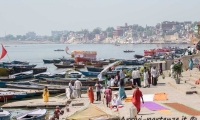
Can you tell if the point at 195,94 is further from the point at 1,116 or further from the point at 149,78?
the point at 1,116

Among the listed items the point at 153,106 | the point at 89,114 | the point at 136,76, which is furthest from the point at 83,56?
the point at 89,114

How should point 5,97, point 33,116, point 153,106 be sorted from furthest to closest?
point 5,97, point 33,116, point 153,106

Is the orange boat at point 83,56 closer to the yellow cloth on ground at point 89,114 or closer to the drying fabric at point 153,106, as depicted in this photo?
the drying fabric at point 153,106

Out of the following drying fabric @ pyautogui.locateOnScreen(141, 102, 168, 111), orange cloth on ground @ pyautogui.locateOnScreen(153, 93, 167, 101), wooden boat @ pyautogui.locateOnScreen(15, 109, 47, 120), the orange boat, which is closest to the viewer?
drying fabric @ pyautogui.locateOnScreen(141, 102, 168, 111)

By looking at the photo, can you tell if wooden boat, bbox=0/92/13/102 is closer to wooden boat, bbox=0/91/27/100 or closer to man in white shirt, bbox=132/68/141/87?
wooden boat, bbox=0/91/27/100

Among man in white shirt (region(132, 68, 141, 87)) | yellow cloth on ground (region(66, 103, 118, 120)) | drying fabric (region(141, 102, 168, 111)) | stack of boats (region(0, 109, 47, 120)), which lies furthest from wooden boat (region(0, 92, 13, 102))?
yellow cloth on ground (region(66, 103, 118, 120))

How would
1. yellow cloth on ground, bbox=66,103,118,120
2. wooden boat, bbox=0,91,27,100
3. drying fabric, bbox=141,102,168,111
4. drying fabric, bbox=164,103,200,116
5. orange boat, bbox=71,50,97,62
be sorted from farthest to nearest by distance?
orange boat, bbox=71,50,97,62
wooden boat, bbox=0,91,27,100
drying fabric, bbox=141,102,168,111
drying fabric, bbox=164,103,200,116
yellow cloth on ground, bbox=66,103,118,120

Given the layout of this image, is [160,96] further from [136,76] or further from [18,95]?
[18,95]

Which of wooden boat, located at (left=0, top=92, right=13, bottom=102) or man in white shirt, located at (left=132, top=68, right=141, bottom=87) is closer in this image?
man in white shirt, located at (left=132, top=68, right=141, bottom=87)

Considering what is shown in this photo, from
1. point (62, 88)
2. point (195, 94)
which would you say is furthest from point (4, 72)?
point (195, 94)

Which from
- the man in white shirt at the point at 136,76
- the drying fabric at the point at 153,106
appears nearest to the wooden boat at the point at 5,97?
the man in white shirt at the point at 136,76

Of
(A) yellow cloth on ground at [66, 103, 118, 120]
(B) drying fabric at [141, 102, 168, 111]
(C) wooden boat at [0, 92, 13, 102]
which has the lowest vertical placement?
(C) wooden boat at [0, 92, 13, 102]

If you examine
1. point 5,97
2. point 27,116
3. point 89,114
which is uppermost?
point 89,114

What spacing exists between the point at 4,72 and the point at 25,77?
357cm
